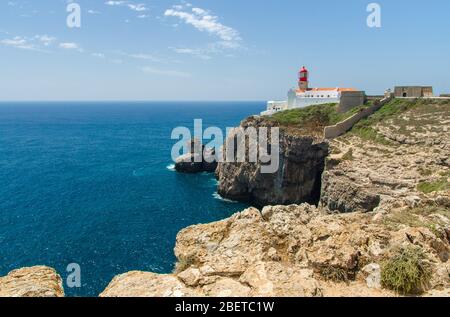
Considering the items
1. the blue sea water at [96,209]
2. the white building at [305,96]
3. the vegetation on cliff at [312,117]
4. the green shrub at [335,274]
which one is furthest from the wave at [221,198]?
the green shrub at [335,274]

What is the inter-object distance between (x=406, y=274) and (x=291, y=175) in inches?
1702

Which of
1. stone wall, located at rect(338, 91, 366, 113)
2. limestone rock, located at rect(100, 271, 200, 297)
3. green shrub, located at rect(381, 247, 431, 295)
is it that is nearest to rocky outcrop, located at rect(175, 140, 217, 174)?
stone wall, located at rect(338, 91, 366, 113)

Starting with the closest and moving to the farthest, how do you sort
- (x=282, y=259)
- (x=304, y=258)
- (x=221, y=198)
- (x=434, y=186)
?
(x=304, y=258) < (x=282, y=259) < (x=434, y=186) < (x=221, y=198)

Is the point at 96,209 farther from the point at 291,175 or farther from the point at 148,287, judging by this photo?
the point at 148,287

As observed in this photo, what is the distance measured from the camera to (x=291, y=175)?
173 ft

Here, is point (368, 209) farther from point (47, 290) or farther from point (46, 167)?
point (46, 167)

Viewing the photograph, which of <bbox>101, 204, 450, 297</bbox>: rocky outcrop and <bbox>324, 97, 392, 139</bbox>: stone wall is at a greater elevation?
<bbox>324, 97, 392, 139</bbox>: stone wall

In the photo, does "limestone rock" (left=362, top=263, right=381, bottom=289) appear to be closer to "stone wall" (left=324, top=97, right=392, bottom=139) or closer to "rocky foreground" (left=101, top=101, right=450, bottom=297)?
"rocky foreground" (left=101, top=101, right=450, bottom=297)

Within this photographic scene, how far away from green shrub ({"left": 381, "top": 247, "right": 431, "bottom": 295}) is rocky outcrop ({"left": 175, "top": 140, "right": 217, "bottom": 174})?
6396cm

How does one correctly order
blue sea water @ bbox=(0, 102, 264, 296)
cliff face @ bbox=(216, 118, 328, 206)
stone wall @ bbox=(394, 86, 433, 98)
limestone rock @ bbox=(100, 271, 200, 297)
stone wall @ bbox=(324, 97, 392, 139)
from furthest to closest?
stone wall @ bbox=(394, 86, 433, 98) < stone wall @ bbox=(324, 97, 392, 139) < cliff face @ bbox=(216, 118, 328, 206) < blue sea water @ bbox=(0, 102, 264, 296) < limestone rock @ bbox=(100, 271, 200, 297)

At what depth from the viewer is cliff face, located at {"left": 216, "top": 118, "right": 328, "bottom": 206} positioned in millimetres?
51156

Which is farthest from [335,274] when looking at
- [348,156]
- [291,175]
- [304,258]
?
[291,175]

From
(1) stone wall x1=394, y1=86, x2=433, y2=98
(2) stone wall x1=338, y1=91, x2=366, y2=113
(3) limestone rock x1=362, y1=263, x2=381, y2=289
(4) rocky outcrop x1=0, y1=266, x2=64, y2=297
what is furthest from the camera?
(2) stone wall x1=338, y1=91, x2=366, y2=113

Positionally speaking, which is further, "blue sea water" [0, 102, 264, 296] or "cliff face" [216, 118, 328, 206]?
"cliff face" [216, 118, 328, 206]
